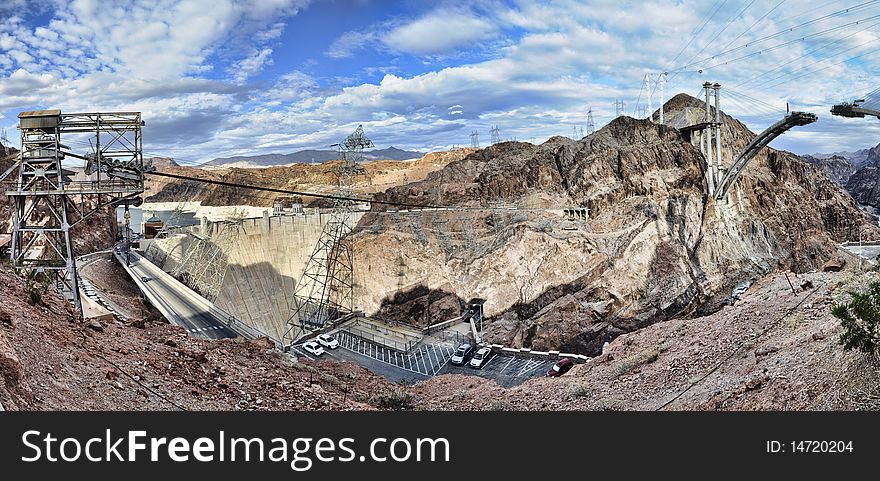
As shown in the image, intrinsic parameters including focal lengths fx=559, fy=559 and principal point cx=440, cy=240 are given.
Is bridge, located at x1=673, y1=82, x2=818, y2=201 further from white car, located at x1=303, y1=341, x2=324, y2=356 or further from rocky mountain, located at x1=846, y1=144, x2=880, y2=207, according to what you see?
rocky mountain, located at x1=846, y1=144, x2=880, y2=207

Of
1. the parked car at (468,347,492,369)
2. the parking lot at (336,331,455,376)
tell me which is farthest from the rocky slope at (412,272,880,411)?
the parking lot at (336,331,455,376)

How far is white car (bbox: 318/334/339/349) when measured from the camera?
25.2m

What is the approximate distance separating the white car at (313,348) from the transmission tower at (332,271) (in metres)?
4.75

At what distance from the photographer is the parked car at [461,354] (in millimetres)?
22913

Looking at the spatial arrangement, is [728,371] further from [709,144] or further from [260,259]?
[709,144]

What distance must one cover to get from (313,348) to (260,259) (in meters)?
9.01

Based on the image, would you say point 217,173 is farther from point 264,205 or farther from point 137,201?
point 137,201

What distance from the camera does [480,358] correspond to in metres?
22.5

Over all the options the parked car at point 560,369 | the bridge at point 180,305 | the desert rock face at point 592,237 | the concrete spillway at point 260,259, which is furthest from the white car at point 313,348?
the parked car at point 560,369

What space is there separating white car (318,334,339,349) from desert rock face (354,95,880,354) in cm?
601

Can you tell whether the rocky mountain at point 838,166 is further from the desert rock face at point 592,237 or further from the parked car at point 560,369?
the parked car at point 560,369

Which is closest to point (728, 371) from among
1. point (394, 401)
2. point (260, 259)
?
point (394, 401)

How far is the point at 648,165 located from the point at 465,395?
3121cm

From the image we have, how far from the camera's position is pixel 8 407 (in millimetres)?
4816
